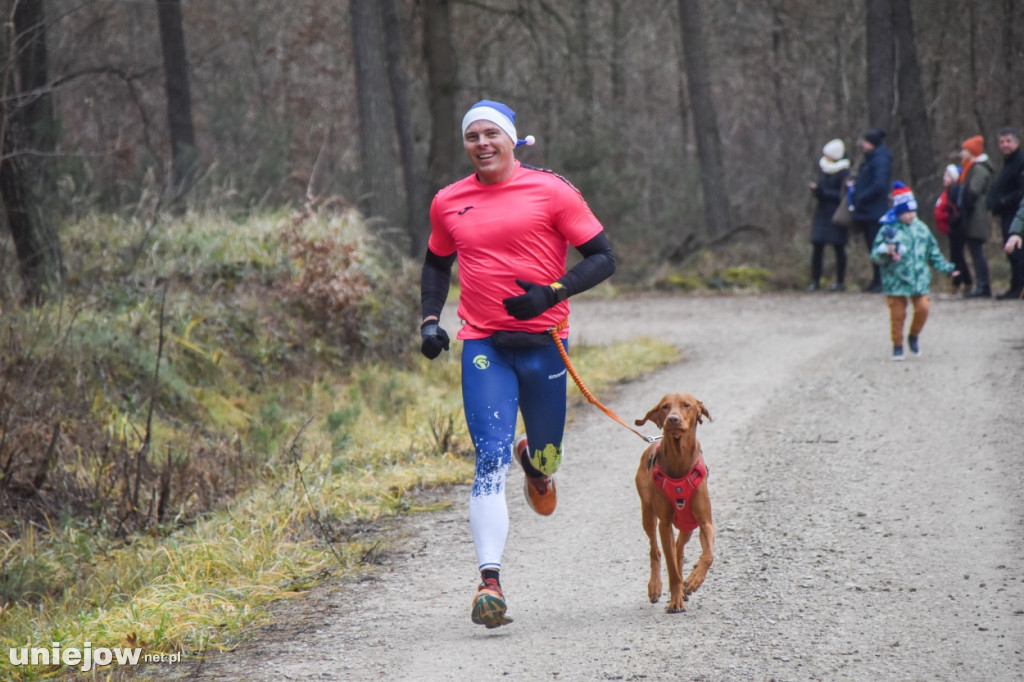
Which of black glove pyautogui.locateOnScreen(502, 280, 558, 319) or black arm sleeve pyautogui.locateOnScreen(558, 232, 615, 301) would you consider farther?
black arm sleeve pyautogui.locateOnScreen(558, 232, 615, 301)

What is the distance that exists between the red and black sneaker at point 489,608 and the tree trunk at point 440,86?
55.1 feet

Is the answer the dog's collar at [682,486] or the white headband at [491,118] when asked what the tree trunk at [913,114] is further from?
the dog's collar at [682,486]

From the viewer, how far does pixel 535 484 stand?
5266 millimetres

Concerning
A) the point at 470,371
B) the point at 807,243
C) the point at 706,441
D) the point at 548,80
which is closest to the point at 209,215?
the point at 706,441

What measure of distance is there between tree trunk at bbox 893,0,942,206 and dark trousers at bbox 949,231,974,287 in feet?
11.8

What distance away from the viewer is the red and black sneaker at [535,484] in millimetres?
5219

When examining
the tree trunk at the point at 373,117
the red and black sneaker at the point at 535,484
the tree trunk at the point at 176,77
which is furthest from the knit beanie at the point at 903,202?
the tree trunk at the point at 176,77

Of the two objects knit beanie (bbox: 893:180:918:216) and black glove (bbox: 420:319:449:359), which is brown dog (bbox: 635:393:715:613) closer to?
black glove (bbox: 420:319:449:359)

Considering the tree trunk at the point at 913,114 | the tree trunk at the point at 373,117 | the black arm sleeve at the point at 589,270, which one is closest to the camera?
the black arm sleeve at the point at 589,270

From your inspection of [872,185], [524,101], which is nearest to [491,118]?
[872,185]

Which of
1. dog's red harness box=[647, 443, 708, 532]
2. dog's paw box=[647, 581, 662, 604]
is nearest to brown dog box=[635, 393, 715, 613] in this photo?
dog's red harness box=[647, 443, 708, 532]

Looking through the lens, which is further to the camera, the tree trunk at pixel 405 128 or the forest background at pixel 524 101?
the tree trunk at pixel 405 128

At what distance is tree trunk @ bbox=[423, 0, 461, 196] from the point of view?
68.7 feet

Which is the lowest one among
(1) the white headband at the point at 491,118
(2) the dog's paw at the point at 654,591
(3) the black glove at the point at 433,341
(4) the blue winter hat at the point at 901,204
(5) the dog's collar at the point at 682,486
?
(2) the dog's paw at the point at 654,591
